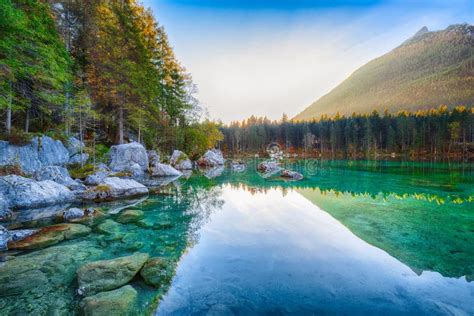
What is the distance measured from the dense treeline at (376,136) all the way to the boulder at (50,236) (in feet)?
253

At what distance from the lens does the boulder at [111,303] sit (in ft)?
12.1

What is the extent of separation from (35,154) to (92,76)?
11.5 metres

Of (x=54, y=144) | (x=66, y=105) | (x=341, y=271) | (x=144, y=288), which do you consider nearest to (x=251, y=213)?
(x=341, y=271)

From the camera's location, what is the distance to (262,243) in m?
7.08

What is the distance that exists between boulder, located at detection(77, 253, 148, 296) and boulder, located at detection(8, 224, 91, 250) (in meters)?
2.74

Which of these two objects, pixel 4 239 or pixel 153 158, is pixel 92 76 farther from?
pixel 4 239

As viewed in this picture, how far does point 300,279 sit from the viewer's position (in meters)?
5.00

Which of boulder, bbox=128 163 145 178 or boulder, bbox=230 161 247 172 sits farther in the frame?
boulder, bbox=230 161 247 172

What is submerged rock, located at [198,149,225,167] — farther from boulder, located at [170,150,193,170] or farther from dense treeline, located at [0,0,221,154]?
boulder, located at [170,150,193,170]

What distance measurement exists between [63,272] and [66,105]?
56.2 feet

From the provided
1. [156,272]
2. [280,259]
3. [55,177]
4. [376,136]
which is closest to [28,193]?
[55,177]

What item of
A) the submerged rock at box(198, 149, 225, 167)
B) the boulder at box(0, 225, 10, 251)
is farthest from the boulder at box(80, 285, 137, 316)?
the submerged rock at box(198, 149, 225, 167)

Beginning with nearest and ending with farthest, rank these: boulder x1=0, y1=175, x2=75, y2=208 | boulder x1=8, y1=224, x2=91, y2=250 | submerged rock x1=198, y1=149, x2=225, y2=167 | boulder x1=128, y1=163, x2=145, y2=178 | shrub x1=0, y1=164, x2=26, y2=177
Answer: boulder x1=8, y1=224, x2=91, y2=250
boulder x1=0, y1=175, x2=75, y2=208
shrub x1=0, y1=164, x2=26, y2=177
boulder x1=128, y1=163, x2=145, y2=178
submerged rock x1=198, y1=149, x2=225, y2=167

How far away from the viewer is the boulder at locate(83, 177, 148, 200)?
12.2m
